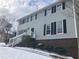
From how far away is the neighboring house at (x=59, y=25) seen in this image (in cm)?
1390

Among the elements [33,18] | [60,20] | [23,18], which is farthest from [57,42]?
[23,18]

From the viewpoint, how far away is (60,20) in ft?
57.4

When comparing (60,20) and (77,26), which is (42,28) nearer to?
(60,20)

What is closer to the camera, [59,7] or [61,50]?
[61,50]

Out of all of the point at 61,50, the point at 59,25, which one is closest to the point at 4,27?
the point at 59,25

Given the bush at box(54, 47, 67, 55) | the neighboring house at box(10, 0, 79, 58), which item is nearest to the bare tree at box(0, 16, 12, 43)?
the neighboring house at box(10, 0, 79, 58)

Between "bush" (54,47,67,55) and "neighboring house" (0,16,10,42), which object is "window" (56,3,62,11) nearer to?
"bush" (54,47,67,55)

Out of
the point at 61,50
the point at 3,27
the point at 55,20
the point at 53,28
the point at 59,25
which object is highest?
the point at 3,27

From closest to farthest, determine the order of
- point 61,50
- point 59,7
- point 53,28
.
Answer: point 61,50
point 59,7
point 53,28

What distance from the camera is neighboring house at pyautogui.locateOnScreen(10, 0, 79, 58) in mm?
13898

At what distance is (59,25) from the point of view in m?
17.5

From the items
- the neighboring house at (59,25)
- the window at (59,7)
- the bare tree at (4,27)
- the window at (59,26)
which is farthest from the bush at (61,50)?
the bare tree at (4,27)

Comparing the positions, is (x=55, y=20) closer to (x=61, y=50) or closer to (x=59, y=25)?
(x=59, y=25)

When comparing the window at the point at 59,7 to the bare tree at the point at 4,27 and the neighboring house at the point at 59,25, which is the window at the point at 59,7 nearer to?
the neighboring house at the point at 59,25
